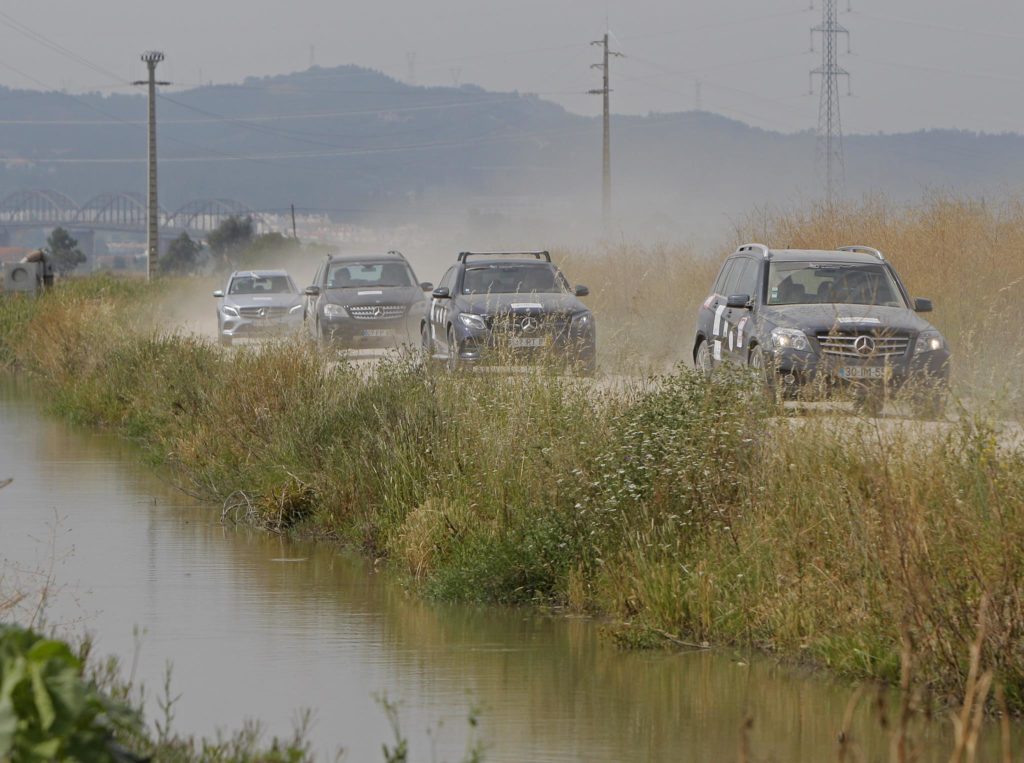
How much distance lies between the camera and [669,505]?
11711mm

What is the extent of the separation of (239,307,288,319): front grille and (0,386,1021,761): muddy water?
770 inches

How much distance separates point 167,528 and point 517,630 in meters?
5.33

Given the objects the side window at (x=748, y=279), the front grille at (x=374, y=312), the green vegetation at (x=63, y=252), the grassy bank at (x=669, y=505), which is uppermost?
the green vegetation at (x=63, y=252)

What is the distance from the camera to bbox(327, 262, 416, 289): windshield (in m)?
31.3

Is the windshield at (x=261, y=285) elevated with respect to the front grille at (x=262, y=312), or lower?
elevated

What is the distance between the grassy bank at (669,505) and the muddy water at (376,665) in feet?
1.06

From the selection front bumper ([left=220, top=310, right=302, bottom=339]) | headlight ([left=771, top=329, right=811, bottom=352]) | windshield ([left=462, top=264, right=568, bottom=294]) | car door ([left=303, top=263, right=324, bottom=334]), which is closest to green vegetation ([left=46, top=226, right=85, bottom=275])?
front bumper ([left=220, top=310, right=302, bottom=339])

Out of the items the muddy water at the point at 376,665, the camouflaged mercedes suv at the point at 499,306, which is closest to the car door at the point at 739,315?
the camouflaged mercedes suv at the point at 499,306

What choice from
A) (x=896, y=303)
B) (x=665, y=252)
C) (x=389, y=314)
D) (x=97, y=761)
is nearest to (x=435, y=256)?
(x=665, y=252)

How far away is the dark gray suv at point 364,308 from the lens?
30.0 metres

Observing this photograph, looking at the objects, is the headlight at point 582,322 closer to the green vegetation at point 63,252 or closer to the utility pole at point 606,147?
the utility pole at point 606,147

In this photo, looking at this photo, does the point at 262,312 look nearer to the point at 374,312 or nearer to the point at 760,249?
the point at 374,312

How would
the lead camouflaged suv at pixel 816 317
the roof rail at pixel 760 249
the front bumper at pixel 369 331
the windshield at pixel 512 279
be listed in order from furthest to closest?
1. the front bumper at pixel 369 331
2. the windshield at pixel 512 279
3. the roof rail at pixel 760 249
4. the lead camouflaged suv at pixel 816 317

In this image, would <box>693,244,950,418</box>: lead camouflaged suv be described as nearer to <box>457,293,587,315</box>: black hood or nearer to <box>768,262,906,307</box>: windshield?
<box>768,262,906,307</box>: windshield
